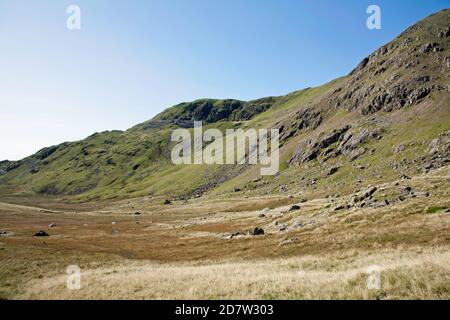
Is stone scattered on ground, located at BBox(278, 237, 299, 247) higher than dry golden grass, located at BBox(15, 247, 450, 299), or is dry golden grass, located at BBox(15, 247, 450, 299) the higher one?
dry golden grass, located at BBox(15, 247, 450, 299)

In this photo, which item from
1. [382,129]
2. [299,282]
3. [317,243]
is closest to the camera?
[299,282]

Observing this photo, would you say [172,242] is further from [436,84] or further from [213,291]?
[436,84]

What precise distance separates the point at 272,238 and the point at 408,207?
1976 cm

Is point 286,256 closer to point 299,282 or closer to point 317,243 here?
point 317,243

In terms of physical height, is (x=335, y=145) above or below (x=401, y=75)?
below

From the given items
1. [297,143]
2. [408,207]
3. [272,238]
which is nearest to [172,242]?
[272,238]

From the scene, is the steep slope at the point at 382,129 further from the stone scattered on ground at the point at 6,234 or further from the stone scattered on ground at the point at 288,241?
the stone scattered on ground at the point at 6,234

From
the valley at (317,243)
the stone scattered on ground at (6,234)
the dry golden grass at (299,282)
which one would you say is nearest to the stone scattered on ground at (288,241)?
the valley at (317,243)

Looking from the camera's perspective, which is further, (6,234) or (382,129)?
(382,129)

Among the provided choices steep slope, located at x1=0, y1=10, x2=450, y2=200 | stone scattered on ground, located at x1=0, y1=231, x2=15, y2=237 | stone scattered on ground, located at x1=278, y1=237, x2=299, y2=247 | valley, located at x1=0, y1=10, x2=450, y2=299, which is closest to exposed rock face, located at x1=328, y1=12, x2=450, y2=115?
steep slope, located at x1=0, y1=10, x2=450, y2=200

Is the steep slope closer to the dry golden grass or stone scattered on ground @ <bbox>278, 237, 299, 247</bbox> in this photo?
stone scattered on ground @ <bbox>278, 237, 299, 247</bbox>

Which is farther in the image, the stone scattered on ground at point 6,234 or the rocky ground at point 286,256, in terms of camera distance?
the stone scattered on ground at point 6,234

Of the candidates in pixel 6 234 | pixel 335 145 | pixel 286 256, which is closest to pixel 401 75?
pixel 335 145

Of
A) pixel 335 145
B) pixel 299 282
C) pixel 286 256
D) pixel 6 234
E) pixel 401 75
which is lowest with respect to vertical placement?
Result: pixel 6 234
